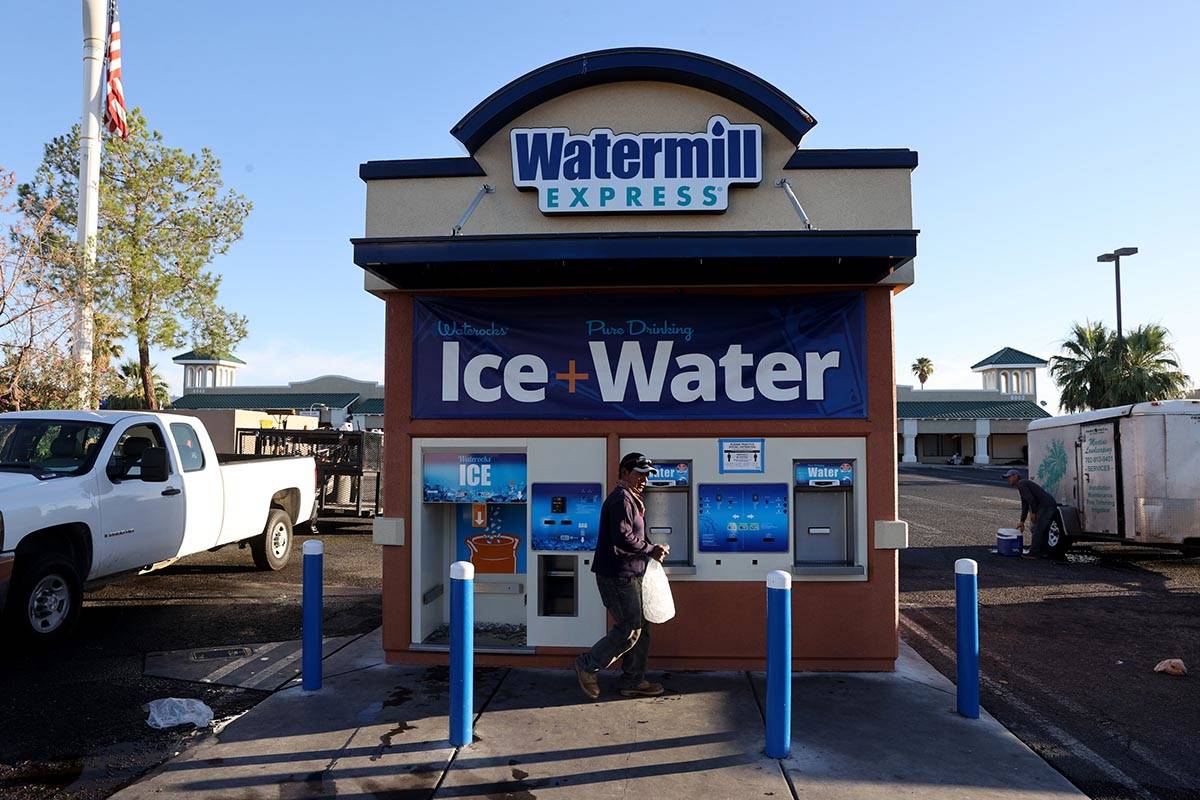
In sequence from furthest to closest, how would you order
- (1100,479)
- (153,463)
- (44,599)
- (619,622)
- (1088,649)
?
(1100,479) < (153,463) < (1088,649) < (44,599) < (619,622)

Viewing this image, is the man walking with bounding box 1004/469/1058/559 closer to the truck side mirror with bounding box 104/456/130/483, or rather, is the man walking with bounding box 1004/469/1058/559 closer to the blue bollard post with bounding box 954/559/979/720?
the blue bollard post with bounding box 954/559/979/720

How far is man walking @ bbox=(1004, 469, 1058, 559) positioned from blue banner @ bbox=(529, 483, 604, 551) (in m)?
10.1

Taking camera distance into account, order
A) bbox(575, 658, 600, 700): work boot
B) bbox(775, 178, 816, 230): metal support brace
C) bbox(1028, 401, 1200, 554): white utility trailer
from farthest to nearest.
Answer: bbox(1028, 401, 1200, 554): white utility trailer → bbox(775, 178, 816, 230): metal support brace → bbox(575, 658, 600, 700): work boot

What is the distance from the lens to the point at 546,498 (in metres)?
7.04

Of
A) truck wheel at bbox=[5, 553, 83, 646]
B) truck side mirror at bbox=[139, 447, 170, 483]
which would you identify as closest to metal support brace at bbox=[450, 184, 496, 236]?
truck side mirror at bbox=[139, 447, 170, 483]

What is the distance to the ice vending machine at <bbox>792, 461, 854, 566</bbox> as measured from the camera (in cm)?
702

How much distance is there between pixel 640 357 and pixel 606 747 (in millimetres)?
3308

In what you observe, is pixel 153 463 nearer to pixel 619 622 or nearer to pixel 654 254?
pixel 619 622

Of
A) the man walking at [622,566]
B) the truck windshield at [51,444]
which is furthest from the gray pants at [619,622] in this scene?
the truck windshield at [51,444]

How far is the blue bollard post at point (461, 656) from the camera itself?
5184 mm

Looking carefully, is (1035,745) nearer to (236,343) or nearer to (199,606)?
(199,606)

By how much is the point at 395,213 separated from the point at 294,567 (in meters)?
7.89

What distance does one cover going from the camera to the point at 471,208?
7.01 m

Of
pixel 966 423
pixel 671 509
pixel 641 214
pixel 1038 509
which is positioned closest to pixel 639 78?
pixel 641 214
